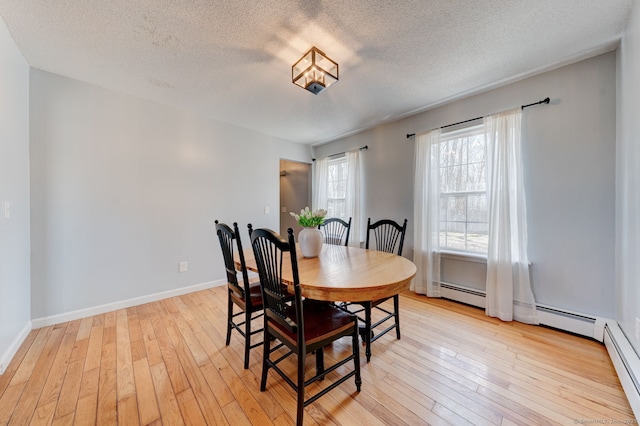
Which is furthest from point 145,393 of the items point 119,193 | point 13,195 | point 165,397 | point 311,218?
point 119,193

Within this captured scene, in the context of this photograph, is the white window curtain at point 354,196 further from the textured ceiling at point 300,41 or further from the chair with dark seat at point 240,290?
the chair with dark seat at point 240,290

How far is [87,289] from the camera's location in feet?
8.18

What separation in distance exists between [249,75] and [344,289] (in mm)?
2207

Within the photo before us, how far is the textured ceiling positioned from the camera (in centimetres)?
155

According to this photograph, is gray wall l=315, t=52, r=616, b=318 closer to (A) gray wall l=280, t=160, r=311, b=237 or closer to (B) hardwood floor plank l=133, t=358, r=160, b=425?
(B) hardwood floor plank l=133, t=358, r=160, b=425

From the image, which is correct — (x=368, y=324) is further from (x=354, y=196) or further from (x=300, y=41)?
(x=354, y=196)

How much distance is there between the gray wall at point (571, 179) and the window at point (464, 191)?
1.24 feet

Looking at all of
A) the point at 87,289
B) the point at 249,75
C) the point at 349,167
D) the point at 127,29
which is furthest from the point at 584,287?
the point at 87,289

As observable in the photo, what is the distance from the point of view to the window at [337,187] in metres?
4.25

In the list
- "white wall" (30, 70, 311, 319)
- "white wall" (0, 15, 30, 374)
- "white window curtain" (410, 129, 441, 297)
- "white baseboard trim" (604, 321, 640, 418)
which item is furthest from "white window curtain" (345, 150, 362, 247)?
"white wall" (0, 15, 30, 374)

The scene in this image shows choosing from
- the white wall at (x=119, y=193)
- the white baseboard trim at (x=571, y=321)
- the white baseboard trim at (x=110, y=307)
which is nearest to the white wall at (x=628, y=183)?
the white baseboard trim at (x=571, y=321)

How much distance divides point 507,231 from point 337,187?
8.62 ft

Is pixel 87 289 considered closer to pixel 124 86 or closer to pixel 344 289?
pixel 124 86

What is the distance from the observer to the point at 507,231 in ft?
7.75
